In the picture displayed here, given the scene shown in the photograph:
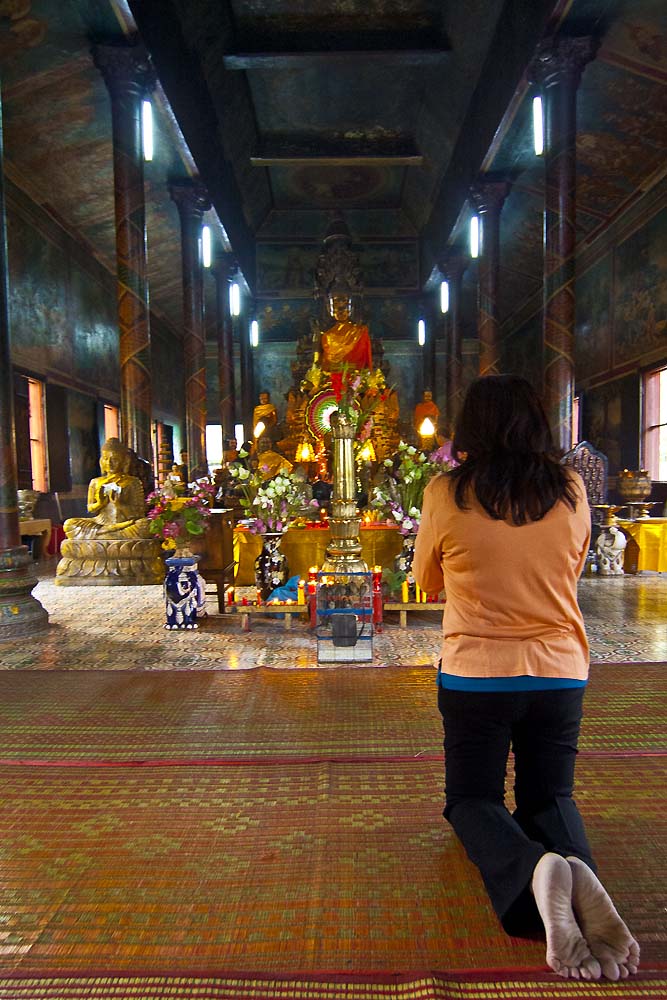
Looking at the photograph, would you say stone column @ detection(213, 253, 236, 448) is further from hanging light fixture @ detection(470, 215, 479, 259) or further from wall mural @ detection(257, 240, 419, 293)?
hanging light fixture @ detection(470, 215, 479, 259)

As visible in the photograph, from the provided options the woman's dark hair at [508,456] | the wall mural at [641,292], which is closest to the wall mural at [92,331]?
the wall mural at [641,292]

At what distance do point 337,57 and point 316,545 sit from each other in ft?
36.0

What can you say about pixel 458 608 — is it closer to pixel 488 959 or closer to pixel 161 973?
pixel 488 959

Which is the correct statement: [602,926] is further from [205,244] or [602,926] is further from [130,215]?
[205,244]

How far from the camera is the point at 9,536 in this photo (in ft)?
16.2

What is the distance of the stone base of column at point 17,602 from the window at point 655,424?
32.6 feet

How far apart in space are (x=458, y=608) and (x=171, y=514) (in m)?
3.80

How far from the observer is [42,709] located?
3100 millimetres

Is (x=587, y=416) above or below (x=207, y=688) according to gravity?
above

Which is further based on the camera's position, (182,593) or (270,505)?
(270,505)

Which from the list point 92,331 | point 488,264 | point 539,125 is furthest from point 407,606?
point 92,331

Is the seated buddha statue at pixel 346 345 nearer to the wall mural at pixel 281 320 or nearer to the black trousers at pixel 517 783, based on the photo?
the wall mural at pixel 281 320

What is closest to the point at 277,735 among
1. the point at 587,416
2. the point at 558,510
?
the point at 558,510

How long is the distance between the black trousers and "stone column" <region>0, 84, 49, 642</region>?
4.07m
